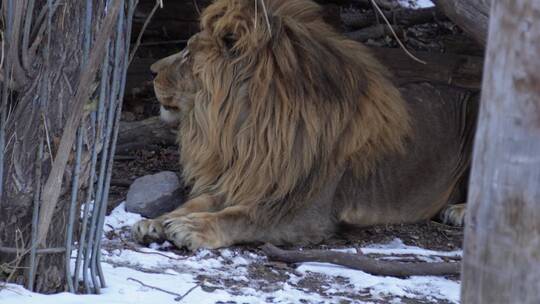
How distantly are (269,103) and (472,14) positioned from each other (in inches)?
40.8

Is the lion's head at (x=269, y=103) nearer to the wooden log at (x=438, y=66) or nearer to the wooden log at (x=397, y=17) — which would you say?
the wooden log at (x=438, y=66)

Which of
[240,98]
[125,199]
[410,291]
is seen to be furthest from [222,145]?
[410,291]

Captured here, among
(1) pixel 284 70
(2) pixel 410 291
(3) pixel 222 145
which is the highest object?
(1) pixel 284 70

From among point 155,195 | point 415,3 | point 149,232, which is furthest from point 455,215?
point 415,3

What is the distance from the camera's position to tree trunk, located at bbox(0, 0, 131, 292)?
3580 mm

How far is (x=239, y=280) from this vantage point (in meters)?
4.55

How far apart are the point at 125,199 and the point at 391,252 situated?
1.45 m

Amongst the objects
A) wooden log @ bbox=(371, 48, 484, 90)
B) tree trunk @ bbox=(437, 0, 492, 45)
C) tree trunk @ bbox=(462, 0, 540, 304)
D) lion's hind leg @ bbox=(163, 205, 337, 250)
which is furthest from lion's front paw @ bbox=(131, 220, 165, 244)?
tree trunk @ bbox=(462, 0, 540, 304)

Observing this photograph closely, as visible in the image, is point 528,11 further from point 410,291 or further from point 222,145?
point 222,145

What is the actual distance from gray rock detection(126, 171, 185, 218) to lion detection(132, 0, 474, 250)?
0.13 m

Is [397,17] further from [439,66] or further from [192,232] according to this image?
[192,232]

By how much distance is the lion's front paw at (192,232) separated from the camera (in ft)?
16.4

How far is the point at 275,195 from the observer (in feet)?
17.6

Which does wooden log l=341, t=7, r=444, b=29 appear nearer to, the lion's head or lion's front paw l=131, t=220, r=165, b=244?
the lion's head
